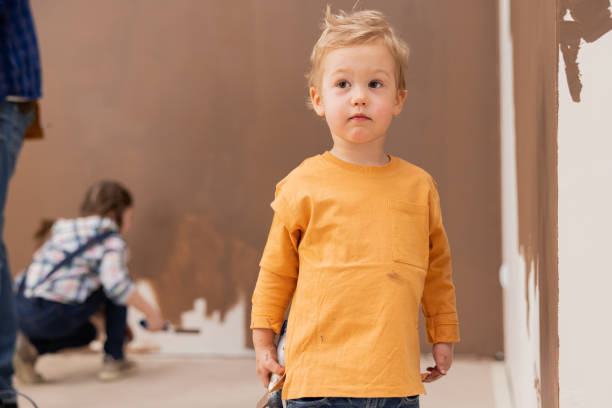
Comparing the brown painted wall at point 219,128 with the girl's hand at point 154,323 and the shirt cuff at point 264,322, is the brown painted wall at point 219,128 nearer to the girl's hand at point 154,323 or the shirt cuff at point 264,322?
the girl's hand at point 154,323

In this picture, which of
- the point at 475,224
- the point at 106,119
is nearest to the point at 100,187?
the point at 106,119

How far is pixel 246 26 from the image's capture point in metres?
2.73

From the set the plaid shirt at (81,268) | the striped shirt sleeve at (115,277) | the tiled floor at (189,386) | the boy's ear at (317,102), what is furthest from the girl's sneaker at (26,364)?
the boy's ear at (317,102)

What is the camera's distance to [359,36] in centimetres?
116

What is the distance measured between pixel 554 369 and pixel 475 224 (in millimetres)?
1563

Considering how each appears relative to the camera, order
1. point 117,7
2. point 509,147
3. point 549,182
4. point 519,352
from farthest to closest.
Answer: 1. point 117,7
2. point 509,147
3. point 519,352
4. point 549,182

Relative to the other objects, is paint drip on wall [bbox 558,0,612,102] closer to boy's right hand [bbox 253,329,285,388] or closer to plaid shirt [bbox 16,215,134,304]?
boy's right hand [bbox 253,329,285,388]

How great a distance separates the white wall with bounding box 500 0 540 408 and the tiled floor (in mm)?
122

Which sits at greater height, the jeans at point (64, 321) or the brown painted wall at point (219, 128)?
the brown painted wall at point (219, 128)

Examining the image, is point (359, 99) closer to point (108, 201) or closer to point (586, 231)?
point (586, 231)

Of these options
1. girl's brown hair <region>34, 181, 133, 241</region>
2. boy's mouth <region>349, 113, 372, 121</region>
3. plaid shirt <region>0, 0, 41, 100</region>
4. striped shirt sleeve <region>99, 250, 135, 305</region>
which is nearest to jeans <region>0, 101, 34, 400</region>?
plaid shirt <region>0, 0, 41, 100</region>

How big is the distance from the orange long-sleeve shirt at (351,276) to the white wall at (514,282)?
10.1 inches

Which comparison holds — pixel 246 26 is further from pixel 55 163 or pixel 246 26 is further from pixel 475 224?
pixel 475 224

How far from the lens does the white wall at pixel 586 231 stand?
944 millimetres
